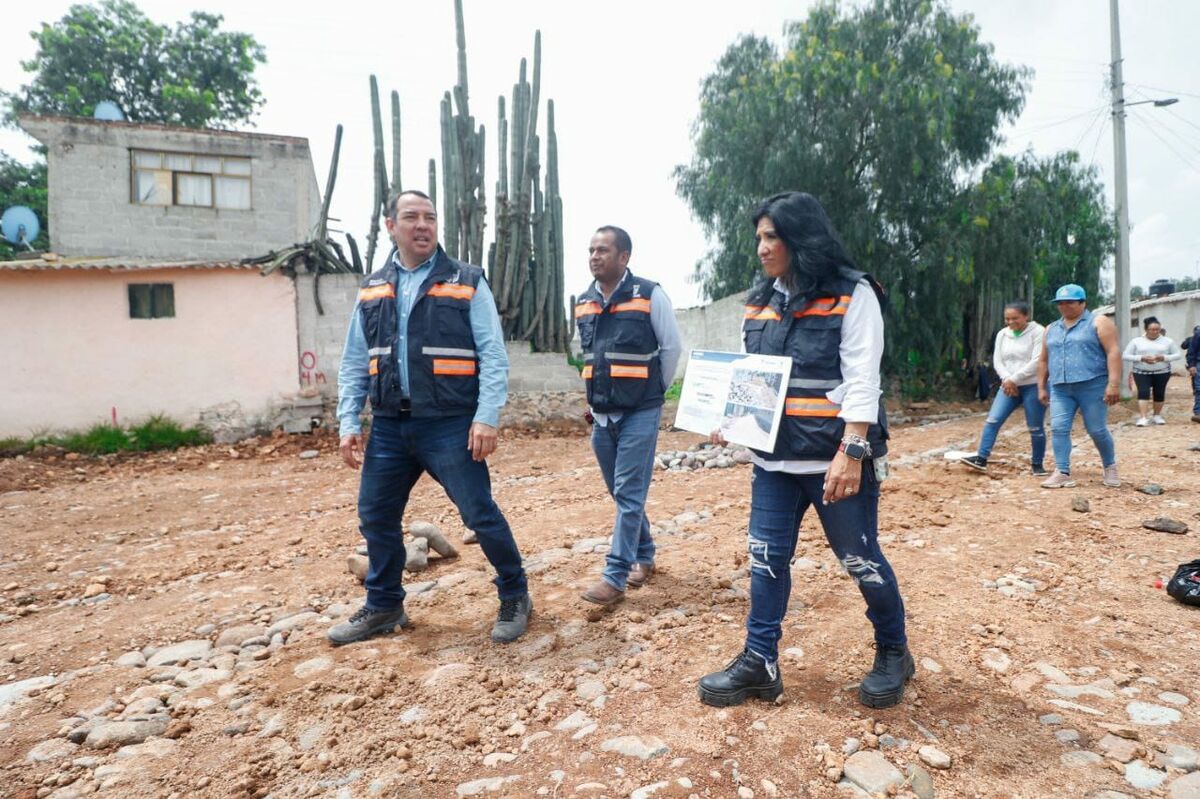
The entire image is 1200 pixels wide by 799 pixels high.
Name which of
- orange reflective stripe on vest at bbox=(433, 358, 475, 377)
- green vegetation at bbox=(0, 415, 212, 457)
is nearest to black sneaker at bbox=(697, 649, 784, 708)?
orange reflective stripe on vest at bbox=(433, 358, 475, 377)

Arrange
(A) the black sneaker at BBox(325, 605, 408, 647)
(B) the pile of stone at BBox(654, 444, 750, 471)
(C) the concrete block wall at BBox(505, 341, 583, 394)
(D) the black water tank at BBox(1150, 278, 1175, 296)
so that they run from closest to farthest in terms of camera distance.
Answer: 1. (A) the black sneaker at BBox(325, 605, 408, 647)
2. (B) the pile of stone at BBox(654, 444, 750, 471)
3. (C) the concrete block wall at BBox(505, 341, 583, 394)
4. (D) the black water tank at BBox(1150, 278, 1175, 296)

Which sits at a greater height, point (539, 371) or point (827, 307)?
point (827, 307)

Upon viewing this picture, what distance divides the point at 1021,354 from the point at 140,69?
23.1m

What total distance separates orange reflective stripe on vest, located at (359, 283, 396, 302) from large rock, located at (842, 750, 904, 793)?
2.40 metres

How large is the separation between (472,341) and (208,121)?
70.2ft

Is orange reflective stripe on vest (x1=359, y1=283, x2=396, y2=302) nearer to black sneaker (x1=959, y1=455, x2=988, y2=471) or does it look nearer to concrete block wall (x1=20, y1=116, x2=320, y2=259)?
black sneaker (x1=959, y1=455, x2=988, y2=471)

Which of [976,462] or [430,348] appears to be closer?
[430,348]

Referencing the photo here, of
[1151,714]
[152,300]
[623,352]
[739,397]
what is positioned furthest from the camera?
[152,300]

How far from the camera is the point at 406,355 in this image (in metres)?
2.86

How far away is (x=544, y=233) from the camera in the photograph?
1197 cm

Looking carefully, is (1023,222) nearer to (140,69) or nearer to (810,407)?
(810,407)

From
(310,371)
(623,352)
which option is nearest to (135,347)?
(310,371)

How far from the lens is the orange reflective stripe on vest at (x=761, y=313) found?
2.31 meters

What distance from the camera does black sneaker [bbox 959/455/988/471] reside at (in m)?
6.12
